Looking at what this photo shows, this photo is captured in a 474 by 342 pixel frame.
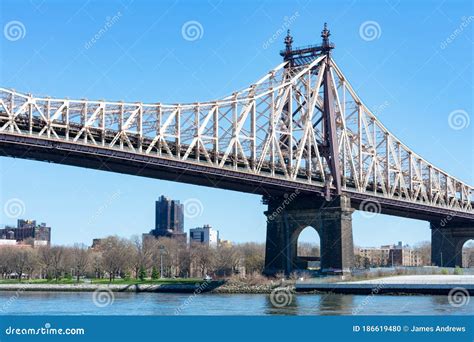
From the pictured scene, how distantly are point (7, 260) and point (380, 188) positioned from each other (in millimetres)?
53703

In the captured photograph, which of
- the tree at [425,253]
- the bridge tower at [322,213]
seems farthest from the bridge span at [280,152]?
the tree at [425,253]

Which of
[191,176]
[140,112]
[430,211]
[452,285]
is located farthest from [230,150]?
[430,211]

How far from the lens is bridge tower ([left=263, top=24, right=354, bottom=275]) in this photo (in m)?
77.2

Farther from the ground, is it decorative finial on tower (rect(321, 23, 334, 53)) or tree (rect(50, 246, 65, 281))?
decorative finial on tower (rect(321, 23, 334, 53))

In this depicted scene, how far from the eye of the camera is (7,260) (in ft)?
384

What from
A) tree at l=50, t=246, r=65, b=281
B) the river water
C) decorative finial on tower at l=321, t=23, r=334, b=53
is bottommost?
the river water

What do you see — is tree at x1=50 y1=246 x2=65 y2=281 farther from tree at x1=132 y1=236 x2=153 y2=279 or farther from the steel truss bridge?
the steel truss bridge

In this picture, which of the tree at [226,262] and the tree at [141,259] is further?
the tree at [226,262]

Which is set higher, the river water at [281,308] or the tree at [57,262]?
the tree at [57,262]

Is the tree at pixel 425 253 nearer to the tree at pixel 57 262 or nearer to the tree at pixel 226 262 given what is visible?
the tree at pixel 226 262

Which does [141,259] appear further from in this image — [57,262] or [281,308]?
[281,308]

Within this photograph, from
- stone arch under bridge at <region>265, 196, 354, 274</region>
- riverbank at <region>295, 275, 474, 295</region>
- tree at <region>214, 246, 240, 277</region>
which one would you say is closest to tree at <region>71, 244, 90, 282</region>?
tree at <region>214, 246, 240, 277</region>

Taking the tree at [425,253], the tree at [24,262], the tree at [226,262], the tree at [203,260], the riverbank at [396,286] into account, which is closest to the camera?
the riverbank at [396,286]

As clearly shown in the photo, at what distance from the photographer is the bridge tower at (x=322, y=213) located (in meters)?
77.2
